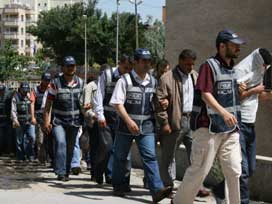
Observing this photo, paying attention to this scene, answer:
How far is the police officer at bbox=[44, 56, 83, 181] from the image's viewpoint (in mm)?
9633

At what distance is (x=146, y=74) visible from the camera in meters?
8.25

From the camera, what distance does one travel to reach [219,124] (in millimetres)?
6508

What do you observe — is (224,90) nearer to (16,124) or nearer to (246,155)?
(246,155)

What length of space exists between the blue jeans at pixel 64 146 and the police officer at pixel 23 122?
3.53 meters

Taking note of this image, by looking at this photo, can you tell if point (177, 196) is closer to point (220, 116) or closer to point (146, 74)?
point (220, 116)

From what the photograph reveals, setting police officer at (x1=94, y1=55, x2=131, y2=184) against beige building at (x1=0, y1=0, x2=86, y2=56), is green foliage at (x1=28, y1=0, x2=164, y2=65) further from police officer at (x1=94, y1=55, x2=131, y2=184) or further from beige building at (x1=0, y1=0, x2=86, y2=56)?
police officer at (x1=94, y1=55, x2=131, y2=184)

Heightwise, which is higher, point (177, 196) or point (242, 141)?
point (242, 141)

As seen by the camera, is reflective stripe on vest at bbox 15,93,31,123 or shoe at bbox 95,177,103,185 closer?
shoe at bbox 95,177,103,185

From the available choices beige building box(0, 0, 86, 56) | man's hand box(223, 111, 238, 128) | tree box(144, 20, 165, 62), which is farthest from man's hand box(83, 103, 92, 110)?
beige building box(0, 0, 86, 56)

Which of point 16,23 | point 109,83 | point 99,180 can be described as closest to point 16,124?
point 99,180

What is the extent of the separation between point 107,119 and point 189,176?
2781mm

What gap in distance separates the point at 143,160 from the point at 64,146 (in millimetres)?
2007

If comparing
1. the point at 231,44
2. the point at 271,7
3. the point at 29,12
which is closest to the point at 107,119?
the point at 231,44

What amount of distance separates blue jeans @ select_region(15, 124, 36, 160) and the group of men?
2.88 m
